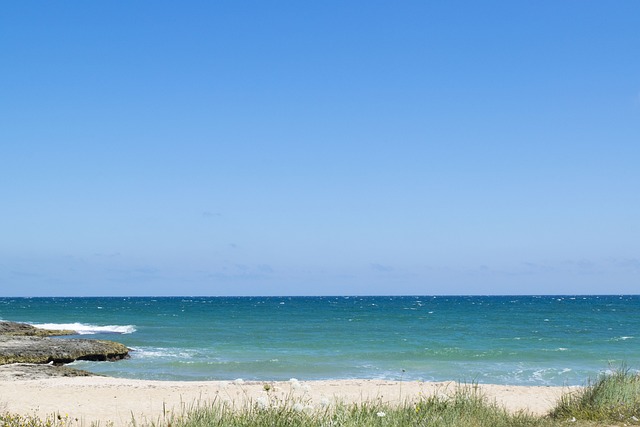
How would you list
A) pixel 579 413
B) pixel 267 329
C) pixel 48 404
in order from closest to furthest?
pixel 579 413 → pixel 48 404 → pixel 267 329

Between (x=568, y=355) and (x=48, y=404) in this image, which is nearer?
(x=48, y=404)

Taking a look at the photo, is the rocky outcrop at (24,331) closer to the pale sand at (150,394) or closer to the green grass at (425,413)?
the pale sand at (150,394)

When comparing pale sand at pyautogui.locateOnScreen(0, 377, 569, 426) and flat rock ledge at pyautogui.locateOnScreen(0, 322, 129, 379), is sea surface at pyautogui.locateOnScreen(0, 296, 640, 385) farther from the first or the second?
pale sand at pyautogui.locateOnScreen(0, 377, 569, 426)

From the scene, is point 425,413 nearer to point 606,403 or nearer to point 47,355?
point 606,403

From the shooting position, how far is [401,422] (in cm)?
971

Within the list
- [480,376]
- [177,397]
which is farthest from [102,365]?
[480,376]

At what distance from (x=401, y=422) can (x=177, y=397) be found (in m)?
10.8

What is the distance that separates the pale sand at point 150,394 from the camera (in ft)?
53.4

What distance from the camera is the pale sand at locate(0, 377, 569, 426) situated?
53.4 feet

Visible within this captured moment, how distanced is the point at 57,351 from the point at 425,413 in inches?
1053

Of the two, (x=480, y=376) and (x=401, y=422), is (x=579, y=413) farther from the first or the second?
(x=480, y=376)

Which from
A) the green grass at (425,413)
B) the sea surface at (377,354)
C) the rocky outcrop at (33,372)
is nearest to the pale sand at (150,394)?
the rocky outcrop at (33,372)

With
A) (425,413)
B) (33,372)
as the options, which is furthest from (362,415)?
(33,372)

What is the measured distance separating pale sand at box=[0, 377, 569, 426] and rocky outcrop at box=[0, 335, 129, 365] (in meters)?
8.08
